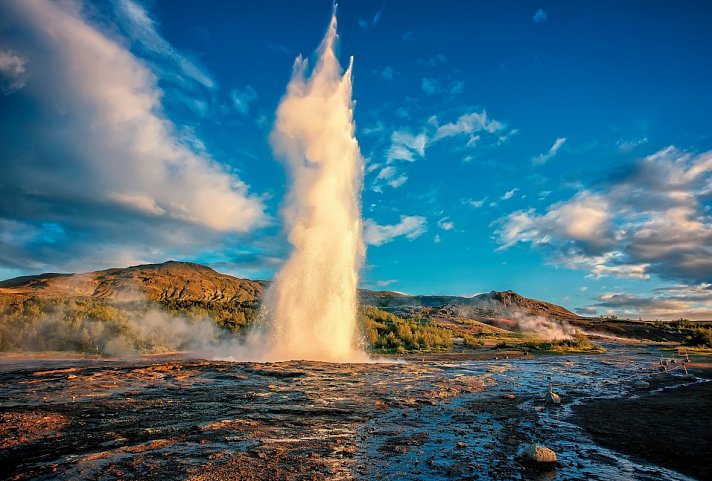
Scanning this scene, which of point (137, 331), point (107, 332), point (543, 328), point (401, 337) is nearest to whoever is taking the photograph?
point (107, 332)

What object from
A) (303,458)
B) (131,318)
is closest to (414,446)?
(303,458)

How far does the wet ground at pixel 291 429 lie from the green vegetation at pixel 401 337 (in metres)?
27.6

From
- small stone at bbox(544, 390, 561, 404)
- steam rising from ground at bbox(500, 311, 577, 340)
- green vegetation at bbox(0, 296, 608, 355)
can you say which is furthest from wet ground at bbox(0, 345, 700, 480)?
steam rising from ground at bbox(500, 311, 577, 340)

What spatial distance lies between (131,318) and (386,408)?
3925 cm

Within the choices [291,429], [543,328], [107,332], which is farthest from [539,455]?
[543,328]

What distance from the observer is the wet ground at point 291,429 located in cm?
634

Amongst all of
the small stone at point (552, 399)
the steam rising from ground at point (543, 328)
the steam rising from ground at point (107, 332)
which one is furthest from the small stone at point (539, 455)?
the steam rising from ground at point (543, 328)

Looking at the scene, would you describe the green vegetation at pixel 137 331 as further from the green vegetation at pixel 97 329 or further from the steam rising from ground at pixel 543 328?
the steam rising from ground at pixel 543 328

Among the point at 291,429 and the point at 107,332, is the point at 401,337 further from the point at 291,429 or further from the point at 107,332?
the point at 291,429

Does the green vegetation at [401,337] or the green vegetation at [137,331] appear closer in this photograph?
the green vegetation at [137,331]

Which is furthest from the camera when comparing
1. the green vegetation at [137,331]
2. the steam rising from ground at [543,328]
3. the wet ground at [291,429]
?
the steam rising from ground at [543,328]

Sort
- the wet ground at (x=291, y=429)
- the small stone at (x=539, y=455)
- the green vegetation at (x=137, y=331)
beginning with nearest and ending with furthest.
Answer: the wet ground at (x=291, y=429) → the small stone at (x=539, y=455) → the green vegetation at (x=137, y=331)

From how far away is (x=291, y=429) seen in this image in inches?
351

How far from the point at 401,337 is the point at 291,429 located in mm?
40506
